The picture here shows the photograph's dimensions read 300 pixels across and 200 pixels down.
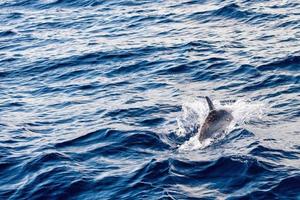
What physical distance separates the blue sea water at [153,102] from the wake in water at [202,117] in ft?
0.16

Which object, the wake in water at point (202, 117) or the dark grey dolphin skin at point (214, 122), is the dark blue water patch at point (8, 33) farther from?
the dark grey dolphin skin at point (214, 122)

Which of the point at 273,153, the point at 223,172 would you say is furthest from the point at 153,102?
the point at 223,172

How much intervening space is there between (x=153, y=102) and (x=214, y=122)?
12.2 ft

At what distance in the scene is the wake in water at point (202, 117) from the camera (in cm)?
1986

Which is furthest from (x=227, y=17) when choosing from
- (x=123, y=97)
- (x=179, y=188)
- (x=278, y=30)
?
(x=179, y=188)

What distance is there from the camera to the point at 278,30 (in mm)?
29594

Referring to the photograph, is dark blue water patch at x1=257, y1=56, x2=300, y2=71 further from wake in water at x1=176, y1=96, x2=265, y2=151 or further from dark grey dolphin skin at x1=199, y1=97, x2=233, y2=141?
dark grey dolphin skin at x1=199, y1=97, x2=233, y2=141

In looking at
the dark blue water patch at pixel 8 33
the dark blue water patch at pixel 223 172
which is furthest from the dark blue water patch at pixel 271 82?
the dark blue water patch at pixel 8 33

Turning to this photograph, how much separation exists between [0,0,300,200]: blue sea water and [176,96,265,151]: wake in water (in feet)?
0.16

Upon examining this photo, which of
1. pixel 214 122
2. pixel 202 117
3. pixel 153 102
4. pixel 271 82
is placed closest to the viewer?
pixel 214 122

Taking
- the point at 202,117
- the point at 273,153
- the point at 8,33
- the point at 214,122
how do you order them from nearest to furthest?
1. the point at 273,153
2. the point at 214,122
3. the point at 202,117
4. the point at 8,33

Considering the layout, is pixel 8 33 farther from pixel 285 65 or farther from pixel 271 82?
pixel 271 82

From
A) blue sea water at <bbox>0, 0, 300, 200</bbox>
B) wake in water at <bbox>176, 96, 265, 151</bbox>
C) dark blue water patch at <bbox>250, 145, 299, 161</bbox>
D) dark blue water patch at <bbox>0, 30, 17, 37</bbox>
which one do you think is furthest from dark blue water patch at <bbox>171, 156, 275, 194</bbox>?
dark blue water patch at <bbox>0, 30, 17, 37</bbox>

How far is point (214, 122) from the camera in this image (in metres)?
20.8
